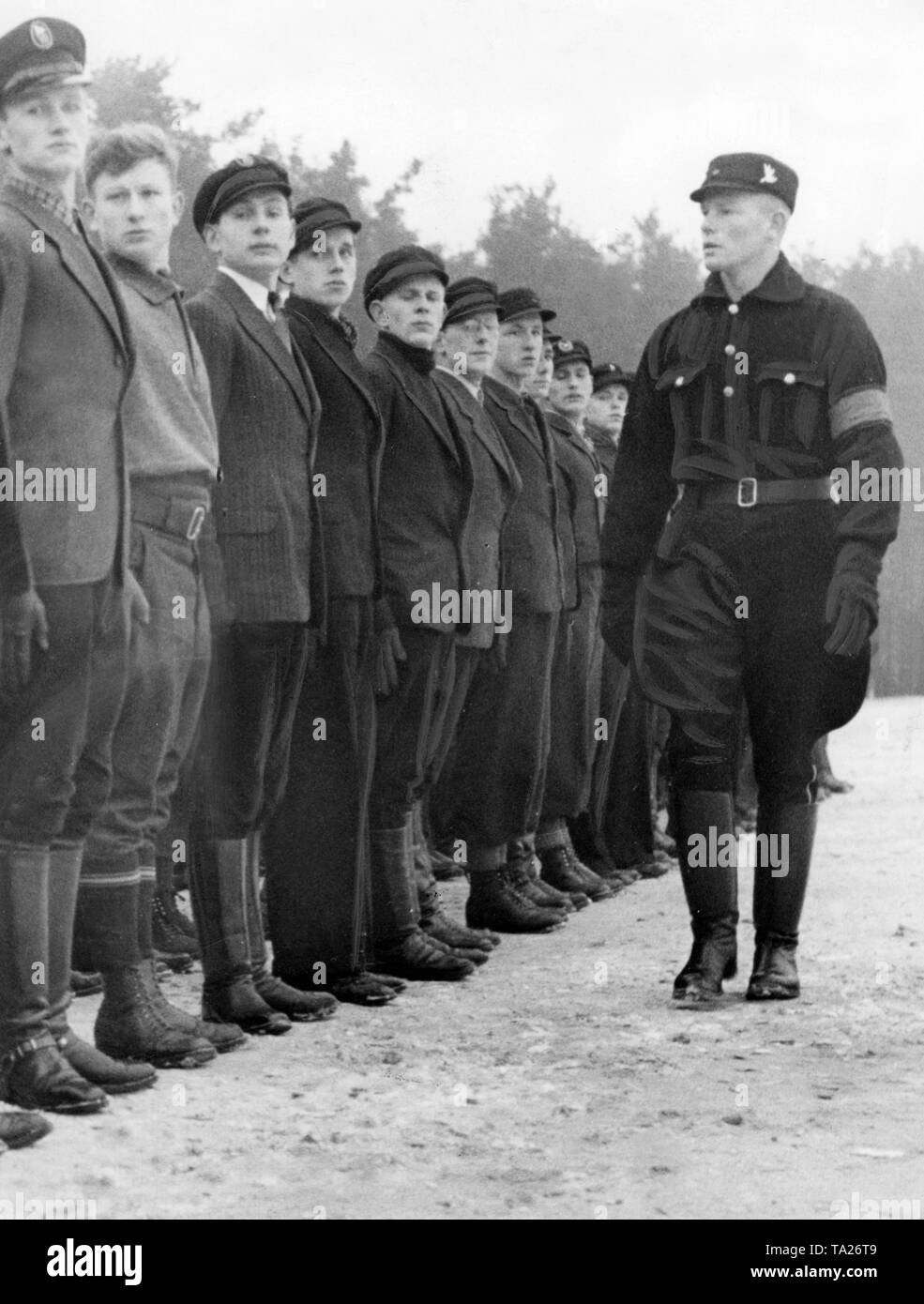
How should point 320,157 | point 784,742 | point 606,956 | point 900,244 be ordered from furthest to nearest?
point 900,244 < point 320,157 < point 606,956 < point 784,742

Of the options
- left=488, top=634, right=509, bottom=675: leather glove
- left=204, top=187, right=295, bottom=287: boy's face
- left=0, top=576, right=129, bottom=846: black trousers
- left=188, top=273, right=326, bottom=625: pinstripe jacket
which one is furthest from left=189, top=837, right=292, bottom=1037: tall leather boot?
left=488, top=634, right=509, bottom=675: leather glove

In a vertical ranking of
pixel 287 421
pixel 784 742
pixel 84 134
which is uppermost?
pixel 84 134

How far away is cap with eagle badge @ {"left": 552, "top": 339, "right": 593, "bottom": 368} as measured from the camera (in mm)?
9664

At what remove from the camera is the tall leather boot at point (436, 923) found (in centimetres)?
744

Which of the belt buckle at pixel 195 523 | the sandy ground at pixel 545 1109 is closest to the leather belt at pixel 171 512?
the belt buckle at pixel 195 523

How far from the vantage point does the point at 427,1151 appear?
4.55 metres

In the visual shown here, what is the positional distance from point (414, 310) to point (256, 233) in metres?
1.18

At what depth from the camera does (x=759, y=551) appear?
641cm

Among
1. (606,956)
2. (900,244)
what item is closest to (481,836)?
(606,956)

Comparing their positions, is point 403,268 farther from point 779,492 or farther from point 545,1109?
point 545,1109

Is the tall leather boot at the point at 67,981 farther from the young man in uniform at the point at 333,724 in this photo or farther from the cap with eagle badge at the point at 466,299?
the cap with eagle badge at the point at 466,299

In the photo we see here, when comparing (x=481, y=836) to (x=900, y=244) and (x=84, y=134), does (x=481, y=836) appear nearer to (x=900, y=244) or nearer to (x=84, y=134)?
(x=84, y=134)

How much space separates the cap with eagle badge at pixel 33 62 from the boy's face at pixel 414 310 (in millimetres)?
2333
